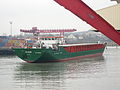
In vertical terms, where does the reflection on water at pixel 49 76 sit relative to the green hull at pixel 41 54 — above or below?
below

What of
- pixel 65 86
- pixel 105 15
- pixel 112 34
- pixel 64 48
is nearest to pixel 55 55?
pixel 64 48

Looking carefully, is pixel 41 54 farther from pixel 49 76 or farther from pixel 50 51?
pixel 49 76

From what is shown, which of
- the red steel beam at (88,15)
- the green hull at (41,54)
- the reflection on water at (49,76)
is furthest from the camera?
the green hull at (41,54)

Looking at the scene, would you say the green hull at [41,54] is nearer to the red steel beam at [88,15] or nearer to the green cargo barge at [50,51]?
the green cargo barge at [50,51]

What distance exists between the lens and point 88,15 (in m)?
10.3

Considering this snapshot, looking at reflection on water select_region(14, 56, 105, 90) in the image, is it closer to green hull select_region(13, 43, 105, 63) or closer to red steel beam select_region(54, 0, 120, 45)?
green hull select_region(13, 43, 105, 63)

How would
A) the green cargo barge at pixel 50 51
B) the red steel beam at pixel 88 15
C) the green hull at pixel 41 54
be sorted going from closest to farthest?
1. the red steel beam at pixel 88 15
2. the green hull at pixel 41 54
3. the green cargo barge at pixel 50 51

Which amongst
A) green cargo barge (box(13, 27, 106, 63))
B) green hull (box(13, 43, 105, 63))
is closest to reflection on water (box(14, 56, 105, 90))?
green hull (box(13, 43, 105, 63))

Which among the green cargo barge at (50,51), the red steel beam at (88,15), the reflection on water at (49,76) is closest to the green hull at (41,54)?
the green cargo barge at (50,51)

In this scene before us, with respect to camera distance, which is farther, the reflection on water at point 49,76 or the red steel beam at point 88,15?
the reflection on water at point 49,76

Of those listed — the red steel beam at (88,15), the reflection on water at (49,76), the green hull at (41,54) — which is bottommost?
the reflection on water at (49,76)

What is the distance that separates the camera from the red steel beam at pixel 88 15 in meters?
9.93

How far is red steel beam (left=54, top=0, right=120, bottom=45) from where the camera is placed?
9.93m

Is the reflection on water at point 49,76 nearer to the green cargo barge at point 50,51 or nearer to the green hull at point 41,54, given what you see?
the green hull at point 41,54
